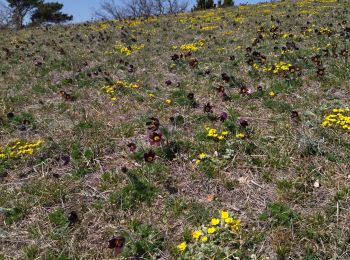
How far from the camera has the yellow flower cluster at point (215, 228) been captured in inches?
203

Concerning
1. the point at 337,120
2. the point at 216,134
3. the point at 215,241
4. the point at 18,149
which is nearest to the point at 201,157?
the point at 216,134

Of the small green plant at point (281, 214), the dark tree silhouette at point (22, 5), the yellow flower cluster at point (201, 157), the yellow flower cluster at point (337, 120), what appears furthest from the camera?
the dark tree silhouette at point (22, 5)

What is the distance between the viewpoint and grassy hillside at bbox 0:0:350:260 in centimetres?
528

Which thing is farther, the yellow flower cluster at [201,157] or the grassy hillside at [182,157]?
the yellow flower cluster at [201,157]

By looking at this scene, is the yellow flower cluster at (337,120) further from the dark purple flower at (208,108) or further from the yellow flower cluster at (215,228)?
the yellow flower cluster at (215,228)

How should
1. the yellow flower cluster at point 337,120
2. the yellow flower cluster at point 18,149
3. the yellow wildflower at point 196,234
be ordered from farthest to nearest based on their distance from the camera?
the yellow flower cluster at point 18,149, the yellow flower cluster at point 337,120, the yellow wildflower at point 196,234

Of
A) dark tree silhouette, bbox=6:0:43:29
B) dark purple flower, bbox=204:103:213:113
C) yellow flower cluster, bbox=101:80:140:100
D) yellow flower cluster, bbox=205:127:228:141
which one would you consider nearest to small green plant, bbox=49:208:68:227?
yellow flower cluster, bbox=205:127:228:141

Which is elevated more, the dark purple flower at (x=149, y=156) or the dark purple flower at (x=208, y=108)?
the dark purple flower at (x=208, y=108)

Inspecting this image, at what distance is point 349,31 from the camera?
1325cm

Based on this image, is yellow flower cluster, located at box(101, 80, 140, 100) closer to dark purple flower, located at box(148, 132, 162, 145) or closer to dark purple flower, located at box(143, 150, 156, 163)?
dark purple flower, located at box(148, 132, 162, 145)

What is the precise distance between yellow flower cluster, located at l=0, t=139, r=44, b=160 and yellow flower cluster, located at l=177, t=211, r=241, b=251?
11.9 feet

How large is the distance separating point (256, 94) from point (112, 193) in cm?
448

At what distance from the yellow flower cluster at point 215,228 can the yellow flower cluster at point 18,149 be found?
143 inches

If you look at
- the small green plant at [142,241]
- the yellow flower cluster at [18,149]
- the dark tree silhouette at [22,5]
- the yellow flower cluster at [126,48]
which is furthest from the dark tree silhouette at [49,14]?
the small green plant at [142,241]
